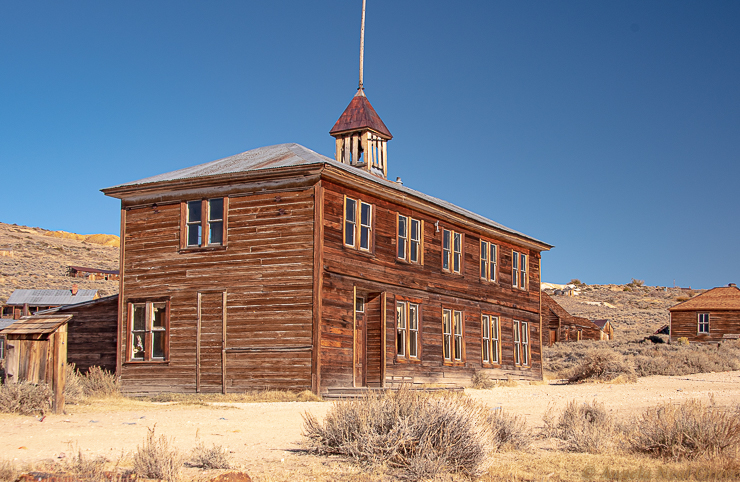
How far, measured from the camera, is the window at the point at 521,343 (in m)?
31.6

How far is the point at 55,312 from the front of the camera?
71.9ft

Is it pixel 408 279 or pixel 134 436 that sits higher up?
pixel 408 279

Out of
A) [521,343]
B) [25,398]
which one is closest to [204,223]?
[25,398]

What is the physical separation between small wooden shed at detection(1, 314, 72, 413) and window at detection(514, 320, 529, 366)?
69.3 feet

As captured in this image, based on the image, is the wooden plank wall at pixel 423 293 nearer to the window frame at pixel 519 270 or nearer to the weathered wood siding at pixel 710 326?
the window frame at pixel 519 270

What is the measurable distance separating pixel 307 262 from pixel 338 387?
323cm

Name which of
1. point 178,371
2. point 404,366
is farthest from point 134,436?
point 404,366

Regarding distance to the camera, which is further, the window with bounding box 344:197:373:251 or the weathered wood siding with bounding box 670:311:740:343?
the weathered wood siding with bounding box 670:311:740:343

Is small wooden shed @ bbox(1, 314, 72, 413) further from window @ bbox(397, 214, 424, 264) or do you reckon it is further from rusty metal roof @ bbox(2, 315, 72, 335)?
window @ bbox(397, 214, 424, 264)

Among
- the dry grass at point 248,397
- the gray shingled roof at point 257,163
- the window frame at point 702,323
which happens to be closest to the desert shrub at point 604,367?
the gray shingled roof at point 257,163

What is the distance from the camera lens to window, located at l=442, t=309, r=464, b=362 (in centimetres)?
2605

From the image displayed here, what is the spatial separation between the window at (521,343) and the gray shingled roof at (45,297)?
105 ft

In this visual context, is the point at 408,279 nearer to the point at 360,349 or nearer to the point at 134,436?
the point at 360,349

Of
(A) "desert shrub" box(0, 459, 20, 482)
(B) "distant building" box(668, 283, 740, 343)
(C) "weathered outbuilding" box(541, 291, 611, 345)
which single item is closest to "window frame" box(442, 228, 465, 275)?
(A) "desert shrub" box(0, 459, 20, 482)
